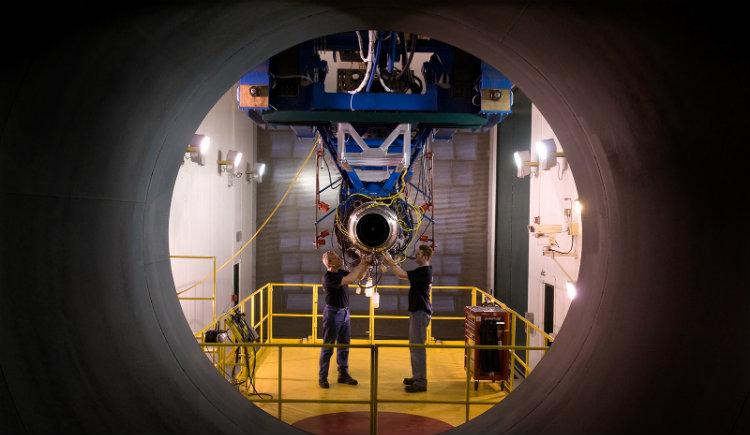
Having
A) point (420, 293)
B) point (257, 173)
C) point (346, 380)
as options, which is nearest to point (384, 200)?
point (420, 293)

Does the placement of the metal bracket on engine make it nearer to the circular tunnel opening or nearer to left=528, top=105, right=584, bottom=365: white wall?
the circular tunnel opening

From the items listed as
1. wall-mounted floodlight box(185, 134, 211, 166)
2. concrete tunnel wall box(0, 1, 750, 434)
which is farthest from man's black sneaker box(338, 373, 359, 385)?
concrete tunnel wall box(0, 1, 750, 434)

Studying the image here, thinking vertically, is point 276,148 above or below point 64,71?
above

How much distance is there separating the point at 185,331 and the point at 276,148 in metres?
10.0

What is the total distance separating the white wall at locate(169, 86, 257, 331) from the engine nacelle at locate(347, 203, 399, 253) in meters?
2.37

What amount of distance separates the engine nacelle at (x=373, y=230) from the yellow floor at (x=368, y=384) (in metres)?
2.02

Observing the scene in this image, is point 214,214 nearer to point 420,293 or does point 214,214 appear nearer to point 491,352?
point 420,293

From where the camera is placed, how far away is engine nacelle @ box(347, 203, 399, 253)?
677cm

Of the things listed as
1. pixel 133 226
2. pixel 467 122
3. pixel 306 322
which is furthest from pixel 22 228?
pixel 306 322

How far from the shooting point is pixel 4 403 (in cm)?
177

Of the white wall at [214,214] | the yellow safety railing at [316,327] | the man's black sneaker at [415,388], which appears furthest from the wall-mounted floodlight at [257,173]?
the man's black sneaker at [415,388]

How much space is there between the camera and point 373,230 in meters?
6.84

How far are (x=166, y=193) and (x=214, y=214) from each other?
674 cm

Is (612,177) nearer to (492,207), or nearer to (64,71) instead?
(64,71)
